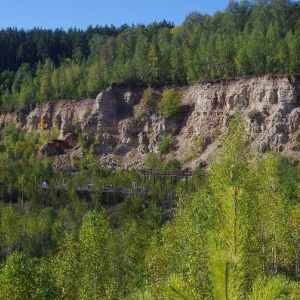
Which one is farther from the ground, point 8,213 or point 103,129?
point 103,129

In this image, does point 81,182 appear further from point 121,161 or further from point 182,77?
point 182,77

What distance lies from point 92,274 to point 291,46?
5145cm

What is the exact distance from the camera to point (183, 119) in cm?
7444

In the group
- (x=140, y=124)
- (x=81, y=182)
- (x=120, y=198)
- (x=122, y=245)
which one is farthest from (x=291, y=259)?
(x=140, y=124)

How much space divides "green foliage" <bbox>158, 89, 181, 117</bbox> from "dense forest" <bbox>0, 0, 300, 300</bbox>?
16.0 ft

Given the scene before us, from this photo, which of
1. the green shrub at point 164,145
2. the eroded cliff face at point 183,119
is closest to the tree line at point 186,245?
the eroded cliff face at point 183,119

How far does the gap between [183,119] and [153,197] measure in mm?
20176

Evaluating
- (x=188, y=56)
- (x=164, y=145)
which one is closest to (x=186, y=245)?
(x=164, y=145)

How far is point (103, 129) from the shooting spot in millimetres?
77312

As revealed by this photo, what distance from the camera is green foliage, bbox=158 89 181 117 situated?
72.8 metres

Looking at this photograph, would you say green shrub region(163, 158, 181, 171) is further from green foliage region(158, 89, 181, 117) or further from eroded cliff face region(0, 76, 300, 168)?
green foliage region(158, 89, 181, 117)

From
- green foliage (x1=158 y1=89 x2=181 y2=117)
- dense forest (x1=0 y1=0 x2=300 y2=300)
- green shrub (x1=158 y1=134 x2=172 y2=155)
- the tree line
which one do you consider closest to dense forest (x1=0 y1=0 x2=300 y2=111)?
dense forest (x1=0 y1=0 x2=300 y2=300)

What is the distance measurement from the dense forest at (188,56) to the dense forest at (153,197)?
23cm

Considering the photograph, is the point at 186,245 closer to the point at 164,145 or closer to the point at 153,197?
the point at 153,197
